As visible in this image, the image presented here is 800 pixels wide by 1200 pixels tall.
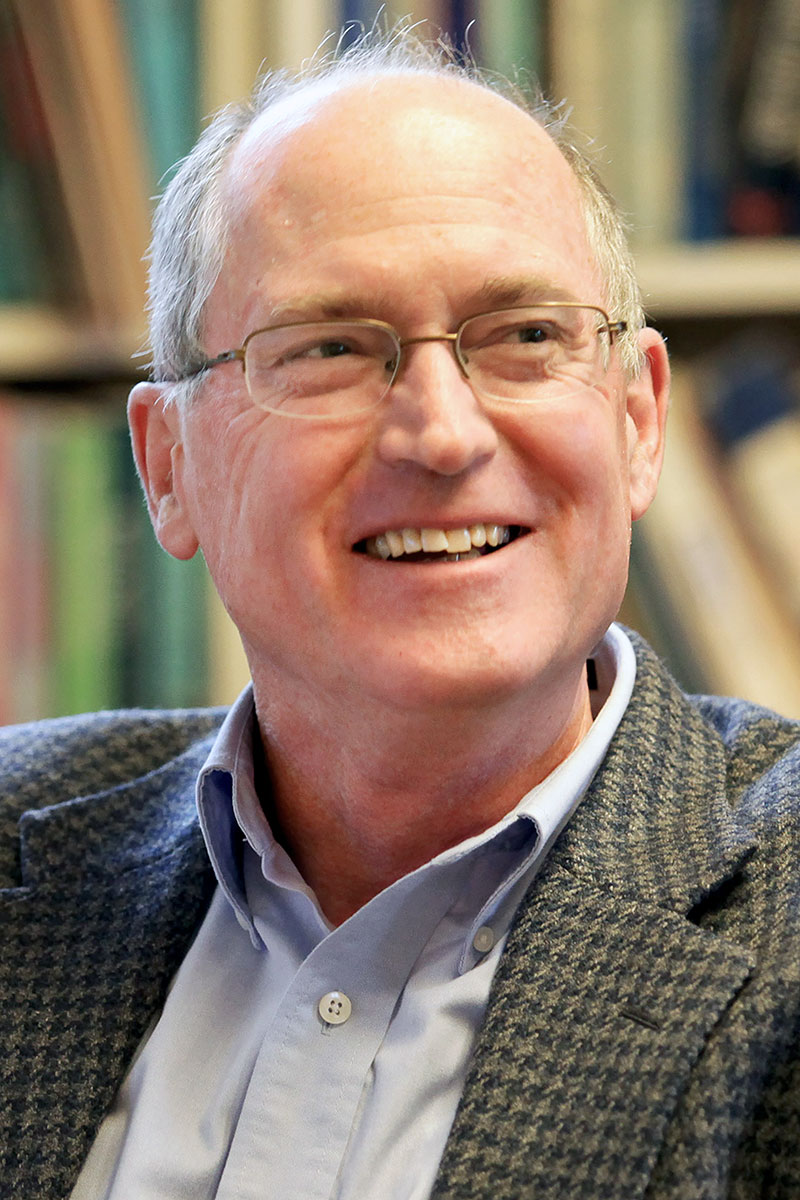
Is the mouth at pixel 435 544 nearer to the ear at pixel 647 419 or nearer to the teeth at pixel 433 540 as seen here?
the teeth at pixel 433 540

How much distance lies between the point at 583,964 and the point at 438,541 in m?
0.32

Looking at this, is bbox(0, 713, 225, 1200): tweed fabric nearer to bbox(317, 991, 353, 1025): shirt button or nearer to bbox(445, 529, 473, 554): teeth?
bbox(317, 991, 353, 1025): shirt button

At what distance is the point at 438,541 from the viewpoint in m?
1.03

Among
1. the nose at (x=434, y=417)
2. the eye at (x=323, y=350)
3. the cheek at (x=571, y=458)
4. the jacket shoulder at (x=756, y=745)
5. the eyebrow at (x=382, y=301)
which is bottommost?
the jacket shoulder at (x=756, y=745)

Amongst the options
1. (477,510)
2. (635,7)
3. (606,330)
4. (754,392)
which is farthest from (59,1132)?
(635,7)

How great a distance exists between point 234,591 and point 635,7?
88 cm

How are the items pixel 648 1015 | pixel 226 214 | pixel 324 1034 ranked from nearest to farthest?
pixel 648 1015 → pixel 324 1034 → pixel 226 214

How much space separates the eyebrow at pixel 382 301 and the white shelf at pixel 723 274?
0.56 metres

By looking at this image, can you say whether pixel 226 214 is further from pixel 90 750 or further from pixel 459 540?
pixel 90 750

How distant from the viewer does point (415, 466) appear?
101 cm

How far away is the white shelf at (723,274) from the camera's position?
1599 millimetres

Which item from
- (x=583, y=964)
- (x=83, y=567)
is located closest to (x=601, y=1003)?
(x=583, y=964)

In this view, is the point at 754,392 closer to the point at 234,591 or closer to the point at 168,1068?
the point at 234,591

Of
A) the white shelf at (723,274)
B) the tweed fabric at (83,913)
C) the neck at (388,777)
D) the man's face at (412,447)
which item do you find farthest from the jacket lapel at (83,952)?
the white shelf at (723,274)
